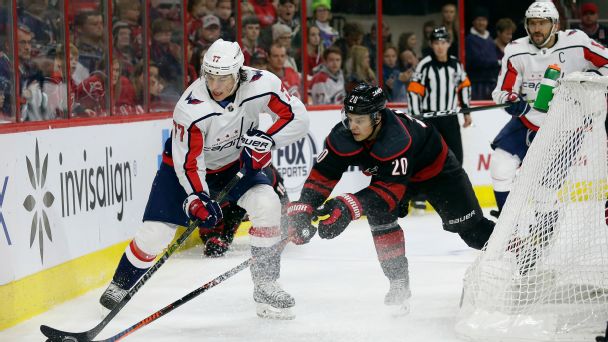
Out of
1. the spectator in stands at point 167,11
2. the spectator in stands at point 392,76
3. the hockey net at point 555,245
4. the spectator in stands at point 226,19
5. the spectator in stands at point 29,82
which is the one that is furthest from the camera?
the spectator in stands at point 392,76

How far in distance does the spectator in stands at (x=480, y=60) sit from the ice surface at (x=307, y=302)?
7.06 ft

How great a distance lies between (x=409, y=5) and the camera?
306 inches

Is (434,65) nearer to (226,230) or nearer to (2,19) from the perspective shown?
(226,230)

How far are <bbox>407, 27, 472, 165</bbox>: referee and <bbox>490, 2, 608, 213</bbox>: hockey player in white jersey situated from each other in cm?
153

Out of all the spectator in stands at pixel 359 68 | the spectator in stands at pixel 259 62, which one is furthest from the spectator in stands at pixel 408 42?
the spectator in stands at pixel 259 62

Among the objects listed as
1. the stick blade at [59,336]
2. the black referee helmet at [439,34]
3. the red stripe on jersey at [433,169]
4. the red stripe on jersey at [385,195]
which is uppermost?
the black referee helmet at [439,34]

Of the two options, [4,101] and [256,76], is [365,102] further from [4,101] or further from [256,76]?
[4,101]

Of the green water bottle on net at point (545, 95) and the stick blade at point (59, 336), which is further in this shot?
the green water bottle on net at point (545, 95)

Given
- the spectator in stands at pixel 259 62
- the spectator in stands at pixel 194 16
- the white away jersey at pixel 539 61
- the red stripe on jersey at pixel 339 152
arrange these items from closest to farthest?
1. the red stripe on jersey at pixel 339 152
2. the white away jersey at pixel 539 61
3. the spectator in stands at pixel 194 16
4. the spectator in stands at pixel 259 62

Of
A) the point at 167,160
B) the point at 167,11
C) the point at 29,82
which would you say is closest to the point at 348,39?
the point at 167,11

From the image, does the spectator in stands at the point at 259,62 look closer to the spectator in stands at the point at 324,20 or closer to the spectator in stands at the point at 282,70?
the spectator in stands at the point at 282,70

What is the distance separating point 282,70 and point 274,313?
3310 millimetres

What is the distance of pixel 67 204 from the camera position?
4.54 meters

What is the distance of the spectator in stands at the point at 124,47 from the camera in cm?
570
